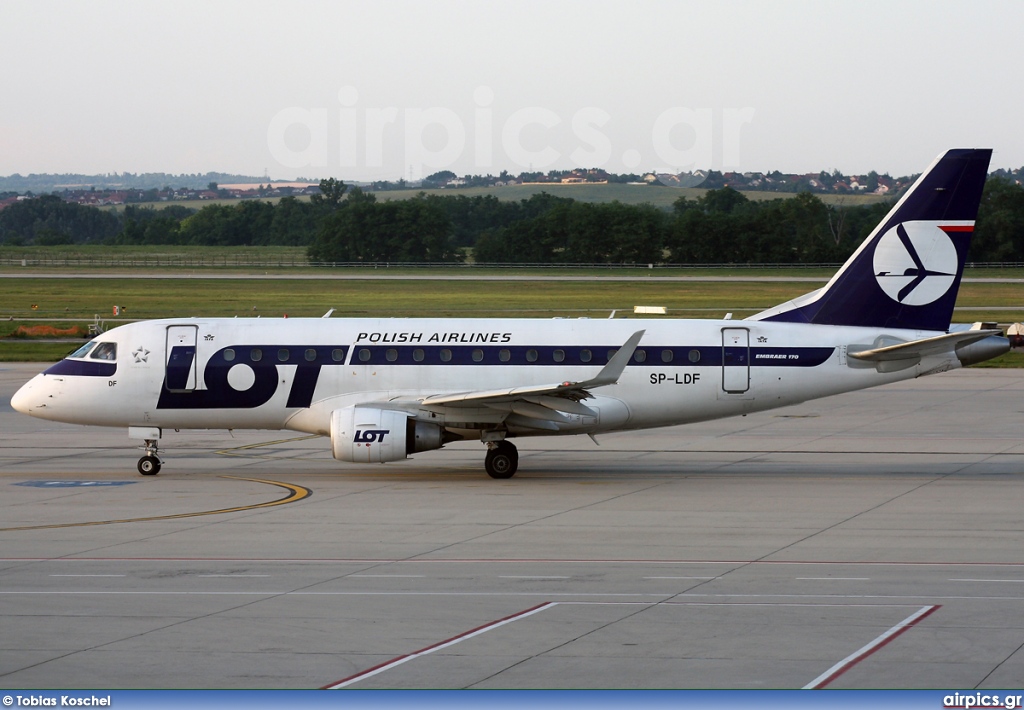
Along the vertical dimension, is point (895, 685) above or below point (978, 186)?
below

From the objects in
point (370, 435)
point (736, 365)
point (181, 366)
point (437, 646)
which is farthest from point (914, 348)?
point (437, 646)

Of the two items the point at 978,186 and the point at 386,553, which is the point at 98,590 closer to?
the point at 386,553

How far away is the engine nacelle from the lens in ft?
93.2

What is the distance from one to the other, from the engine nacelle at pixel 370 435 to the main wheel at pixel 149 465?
511cm

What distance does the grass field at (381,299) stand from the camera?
A: 3300 inches

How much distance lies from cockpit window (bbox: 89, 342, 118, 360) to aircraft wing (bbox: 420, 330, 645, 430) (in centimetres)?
764

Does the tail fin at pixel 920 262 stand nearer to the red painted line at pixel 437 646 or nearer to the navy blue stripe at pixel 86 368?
the red painted line at pixel 437 646

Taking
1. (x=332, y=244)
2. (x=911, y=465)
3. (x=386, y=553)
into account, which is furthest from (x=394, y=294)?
(x=386, y=553)

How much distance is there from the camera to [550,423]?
2967 centimetres

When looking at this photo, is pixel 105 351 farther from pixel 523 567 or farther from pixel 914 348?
pixel 914 348

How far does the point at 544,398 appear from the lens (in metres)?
29.0

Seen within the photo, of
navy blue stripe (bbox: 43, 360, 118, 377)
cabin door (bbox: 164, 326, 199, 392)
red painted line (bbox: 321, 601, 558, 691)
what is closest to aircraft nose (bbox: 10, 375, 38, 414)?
navy blue stripe (bbox: 43, 360, 118, 377)

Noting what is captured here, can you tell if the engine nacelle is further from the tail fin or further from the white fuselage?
the tail fin

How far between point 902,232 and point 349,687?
71.7 feet
